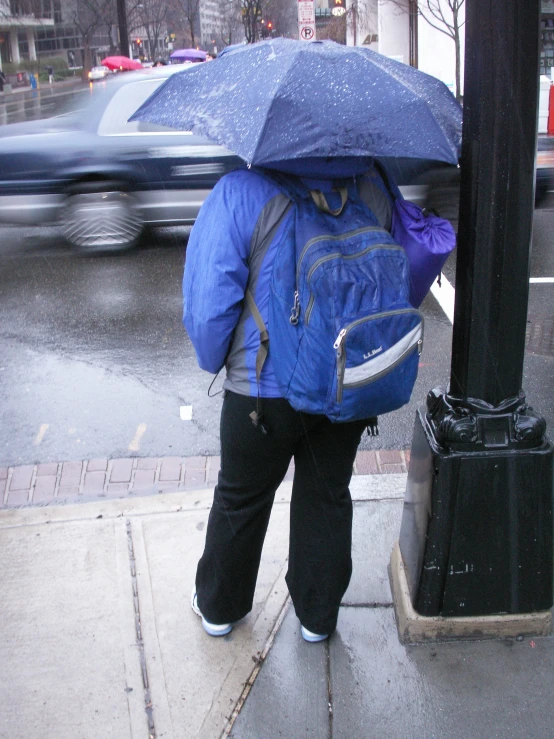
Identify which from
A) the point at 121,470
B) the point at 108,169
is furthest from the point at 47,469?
the point at 108,169

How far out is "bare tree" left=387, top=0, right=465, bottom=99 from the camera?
2153cm

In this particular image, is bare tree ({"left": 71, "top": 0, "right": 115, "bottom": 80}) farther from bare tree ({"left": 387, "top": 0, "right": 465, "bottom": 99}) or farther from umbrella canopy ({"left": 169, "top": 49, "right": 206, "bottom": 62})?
umbrella canopy ({"left": 169, "top": 49, "right": 206, "bottom": 62})

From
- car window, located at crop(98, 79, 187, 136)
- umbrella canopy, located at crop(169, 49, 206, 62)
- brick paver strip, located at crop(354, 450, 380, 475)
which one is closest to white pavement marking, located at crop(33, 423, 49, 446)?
brick paver strip, located at crop(354, 450, 380, 475)

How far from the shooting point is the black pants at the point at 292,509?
7.96ft

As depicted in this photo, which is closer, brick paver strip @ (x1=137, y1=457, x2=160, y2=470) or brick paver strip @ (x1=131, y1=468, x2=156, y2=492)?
brick paver strip @ (x1=131, y1=468, x2=156, y2=492)

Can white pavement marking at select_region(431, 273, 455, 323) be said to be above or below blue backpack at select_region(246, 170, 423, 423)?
below

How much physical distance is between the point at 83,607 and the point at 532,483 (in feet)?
5.60

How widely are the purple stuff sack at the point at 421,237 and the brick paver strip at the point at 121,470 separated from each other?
86.6 inches

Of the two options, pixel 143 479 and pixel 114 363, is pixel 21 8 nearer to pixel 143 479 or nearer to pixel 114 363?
pixel 114 363

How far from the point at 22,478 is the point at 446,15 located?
24.9 m

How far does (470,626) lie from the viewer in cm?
274

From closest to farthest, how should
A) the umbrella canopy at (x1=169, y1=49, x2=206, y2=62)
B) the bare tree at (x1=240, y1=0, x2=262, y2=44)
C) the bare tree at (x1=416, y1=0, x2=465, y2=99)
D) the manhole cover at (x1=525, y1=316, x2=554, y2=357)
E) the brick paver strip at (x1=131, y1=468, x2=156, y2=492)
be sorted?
the brick paver strip at (x1=131, y1=468, x2=156, y2=492) → the manhole cover at (x1=525, y1=316, x2=554, y2=357) → the umbrella canopy at (x1=169, y1=49, x2=206, y2=62) → the bare tree at (x1=416, y1=0, x2=465, y2=99) → the bare tree at (x1=240, y1=0, x2=262, y2=44)

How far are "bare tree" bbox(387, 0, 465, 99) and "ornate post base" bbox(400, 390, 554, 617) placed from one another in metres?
18.1

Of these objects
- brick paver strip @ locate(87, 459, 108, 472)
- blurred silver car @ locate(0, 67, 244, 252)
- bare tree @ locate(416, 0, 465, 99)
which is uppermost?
bare tree @ locate(416, 0, 465, 99)
